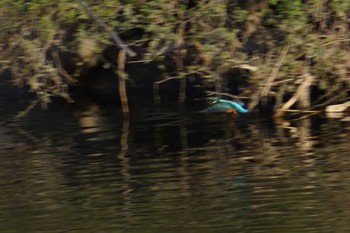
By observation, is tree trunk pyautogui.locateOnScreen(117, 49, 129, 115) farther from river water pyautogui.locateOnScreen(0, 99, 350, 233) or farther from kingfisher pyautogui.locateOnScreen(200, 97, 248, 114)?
kingfisher pyautogui.locateOnScreen(200, 97, 248, 114)

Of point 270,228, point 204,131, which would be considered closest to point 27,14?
point 204,131

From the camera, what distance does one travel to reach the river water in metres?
9.01

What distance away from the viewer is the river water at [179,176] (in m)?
9.01

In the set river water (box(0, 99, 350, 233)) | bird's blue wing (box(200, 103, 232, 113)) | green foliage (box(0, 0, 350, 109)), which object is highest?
Result: green foliage (box(0, 0, 350, 109))

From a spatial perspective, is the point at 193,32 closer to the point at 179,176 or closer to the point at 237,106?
the point at 237,106

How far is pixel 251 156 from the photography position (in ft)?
40.9

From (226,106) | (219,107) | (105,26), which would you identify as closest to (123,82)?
(219,107)

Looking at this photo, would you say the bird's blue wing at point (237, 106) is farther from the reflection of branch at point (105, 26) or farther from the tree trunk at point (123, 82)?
the reflection of branch at point (105, 26)

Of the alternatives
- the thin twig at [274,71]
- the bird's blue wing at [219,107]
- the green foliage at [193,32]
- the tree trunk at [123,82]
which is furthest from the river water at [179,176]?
the tree trunk at [123,82]

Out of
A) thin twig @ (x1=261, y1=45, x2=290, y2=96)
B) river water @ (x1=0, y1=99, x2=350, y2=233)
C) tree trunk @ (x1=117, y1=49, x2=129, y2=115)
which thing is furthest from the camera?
tree trunk @ (x1=117, y1=49, x2=129, y2=115)

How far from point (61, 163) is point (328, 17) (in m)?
6.14

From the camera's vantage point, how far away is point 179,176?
11.2m

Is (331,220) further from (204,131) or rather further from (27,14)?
(27,14)

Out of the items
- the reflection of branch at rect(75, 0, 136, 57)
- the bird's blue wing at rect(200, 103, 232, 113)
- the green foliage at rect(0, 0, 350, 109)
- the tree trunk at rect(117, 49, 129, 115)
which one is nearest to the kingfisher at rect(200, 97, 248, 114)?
the bird's blue wing at rect(200, 103, 232, 113)
